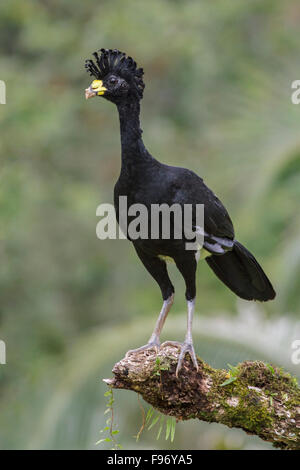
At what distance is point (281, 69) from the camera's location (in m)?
13.8

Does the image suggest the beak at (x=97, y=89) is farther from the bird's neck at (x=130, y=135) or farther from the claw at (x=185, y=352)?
the claw at (x=185, y=352)

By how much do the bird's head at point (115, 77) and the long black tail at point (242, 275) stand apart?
147 centimetres

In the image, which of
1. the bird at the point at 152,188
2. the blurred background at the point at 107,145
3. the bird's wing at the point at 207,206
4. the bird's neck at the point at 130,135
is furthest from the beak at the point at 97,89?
the blurred background at the point at 107,145

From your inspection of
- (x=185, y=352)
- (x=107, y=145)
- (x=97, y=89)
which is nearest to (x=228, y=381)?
(x=185, y=352)

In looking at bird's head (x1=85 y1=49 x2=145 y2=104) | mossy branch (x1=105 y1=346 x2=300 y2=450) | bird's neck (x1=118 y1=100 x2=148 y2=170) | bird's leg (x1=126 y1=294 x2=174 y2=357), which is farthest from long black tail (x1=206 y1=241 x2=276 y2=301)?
bird's head (x1=85 y1=49 x2=145 y2=104)

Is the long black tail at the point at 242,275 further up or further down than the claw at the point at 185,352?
further up

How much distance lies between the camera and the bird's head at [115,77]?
4.99 metres

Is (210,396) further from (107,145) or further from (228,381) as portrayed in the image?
(107,145)

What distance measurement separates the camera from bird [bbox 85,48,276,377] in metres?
4.89

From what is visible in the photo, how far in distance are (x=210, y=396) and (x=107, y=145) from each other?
12.5 m

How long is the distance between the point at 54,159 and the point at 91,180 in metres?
1.20

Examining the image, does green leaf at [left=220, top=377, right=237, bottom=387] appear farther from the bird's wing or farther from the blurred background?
the blurred background

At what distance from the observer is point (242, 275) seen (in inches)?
220

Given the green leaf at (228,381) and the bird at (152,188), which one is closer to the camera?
the green leaf at (228,381)
